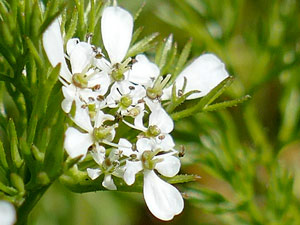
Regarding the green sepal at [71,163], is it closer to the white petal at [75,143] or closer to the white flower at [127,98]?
the white petal at [75,143]

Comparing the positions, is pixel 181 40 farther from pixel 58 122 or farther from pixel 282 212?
pixel 58 122

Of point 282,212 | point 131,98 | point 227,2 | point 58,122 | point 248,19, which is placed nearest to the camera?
point 58,122

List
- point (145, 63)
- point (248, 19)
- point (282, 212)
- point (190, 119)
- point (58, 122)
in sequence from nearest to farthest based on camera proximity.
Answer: point (58, 122)
point (145, 63)
point (282, 212)
point (190, 119)
point (248, 19)

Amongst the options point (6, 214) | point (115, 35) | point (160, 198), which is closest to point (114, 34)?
point (115, 35)

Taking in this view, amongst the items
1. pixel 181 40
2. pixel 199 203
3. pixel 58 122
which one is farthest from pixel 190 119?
pixel 58 122

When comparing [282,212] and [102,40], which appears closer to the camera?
[102,40]

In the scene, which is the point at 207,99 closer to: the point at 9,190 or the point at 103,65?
the point at 103,65
